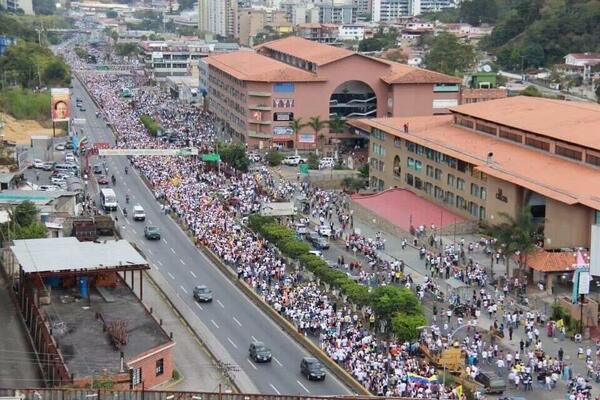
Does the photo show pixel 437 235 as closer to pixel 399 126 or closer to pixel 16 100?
pixel 399 126

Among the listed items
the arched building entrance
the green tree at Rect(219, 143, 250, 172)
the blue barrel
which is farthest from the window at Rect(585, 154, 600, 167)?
the arched building entrance

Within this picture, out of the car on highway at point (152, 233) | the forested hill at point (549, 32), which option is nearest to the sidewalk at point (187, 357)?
the car on highway at point (152, 233)

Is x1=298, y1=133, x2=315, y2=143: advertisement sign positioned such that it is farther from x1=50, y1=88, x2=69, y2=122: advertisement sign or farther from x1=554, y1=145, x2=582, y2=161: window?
x1=554, y1=145, x2=582, y2=161: window

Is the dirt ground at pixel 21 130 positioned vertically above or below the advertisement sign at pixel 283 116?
below

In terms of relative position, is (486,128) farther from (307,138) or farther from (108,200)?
(307,138)

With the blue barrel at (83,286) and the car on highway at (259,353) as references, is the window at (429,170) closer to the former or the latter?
the car on highway at (259,353)
